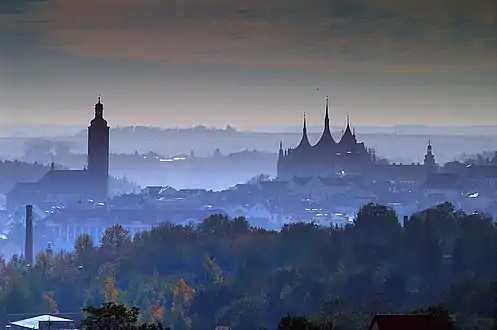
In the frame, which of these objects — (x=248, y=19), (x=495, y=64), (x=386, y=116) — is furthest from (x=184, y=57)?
(x=495, y=64)

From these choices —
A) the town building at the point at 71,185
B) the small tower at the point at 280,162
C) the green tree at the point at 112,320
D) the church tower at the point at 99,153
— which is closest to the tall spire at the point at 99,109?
the church tower at the point at 99,153

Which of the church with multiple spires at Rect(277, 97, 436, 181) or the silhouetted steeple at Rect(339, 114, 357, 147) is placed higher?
the silhouetted steeple at Rect(339, 114, 357, 147)

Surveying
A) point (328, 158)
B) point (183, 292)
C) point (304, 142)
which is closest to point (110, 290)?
point (183, 292)

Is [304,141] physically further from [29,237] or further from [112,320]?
[112,320]

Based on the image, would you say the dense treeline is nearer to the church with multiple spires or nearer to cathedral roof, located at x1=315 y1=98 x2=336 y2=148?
the church with multiple spires

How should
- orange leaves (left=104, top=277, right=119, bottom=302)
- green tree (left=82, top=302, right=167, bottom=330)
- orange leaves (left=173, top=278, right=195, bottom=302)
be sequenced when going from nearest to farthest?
1. green tree (left=82, top=302, right=167, bottom=330)
2. orange leaves (left=173, top=278, right=195, bottom=302)
3. orange leaves (left=104, top=277, right=119, bottom=302)

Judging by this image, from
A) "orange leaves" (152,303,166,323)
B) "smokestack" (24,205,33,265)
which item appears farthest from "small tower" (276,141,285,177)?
"smokestack" (24,205,33,265)
